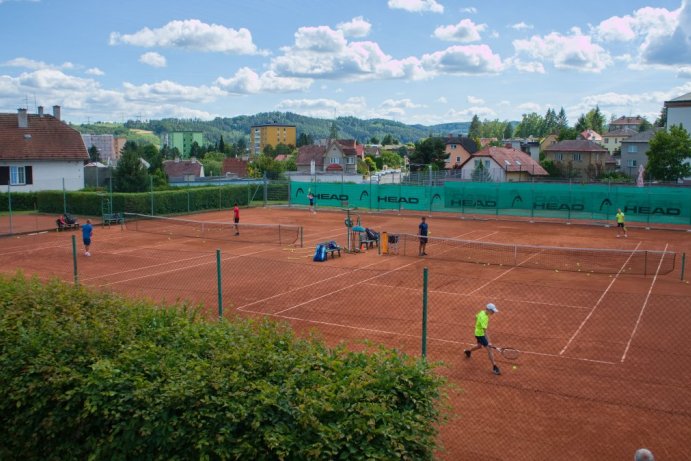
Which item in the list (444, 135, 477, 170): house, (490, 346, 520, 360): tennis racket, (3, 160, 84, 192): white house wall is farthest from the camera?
(444, 135, 477, 170): house

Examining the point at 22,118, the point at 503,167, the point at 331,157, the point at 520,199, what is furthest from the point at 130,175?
the point at 331,157

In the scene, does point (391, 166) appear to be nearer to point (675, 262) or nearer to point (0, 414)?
point (675, 262)

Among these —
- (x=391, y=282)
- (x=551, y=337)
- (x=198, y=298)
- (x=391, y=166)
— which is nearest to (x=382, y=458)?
(x=551, y=337)

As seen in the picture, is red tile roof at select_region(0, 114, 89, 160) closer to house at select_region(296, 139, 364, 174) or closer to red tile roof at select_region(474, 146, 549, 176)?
red tile roof at select_region(474, 146, 549, 176)

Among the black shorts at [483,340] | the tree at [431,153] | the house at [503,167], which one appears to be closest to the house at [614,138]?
the tree at [431,153]

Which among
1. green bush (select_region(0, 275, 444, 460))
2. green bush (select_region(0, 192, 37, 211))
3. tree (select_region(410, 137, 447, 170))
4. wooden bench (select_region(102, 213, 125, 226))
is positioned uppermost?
tree (select_region(410, 137, 447, 170))

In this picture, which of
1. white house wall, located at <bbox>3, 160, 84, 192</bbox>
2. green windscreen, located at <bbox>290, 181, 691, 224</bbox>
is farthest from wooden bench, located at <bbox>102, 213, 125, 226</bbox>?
green windscreen, located at <bbox>290, 181, 691, 224</bbox>

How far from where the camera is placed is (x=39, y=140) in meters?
49.6

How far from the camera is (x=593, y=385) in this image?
11727 millimetres

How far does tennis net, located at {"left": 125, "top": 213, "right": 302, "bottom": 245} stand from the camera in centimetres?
3206

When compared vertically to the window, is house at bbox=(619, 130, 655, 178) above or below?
above

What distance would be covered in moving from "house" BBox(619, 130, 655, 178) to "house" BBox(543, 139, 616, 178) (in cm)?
304

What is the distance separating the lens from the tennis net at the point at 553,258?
2439 cm

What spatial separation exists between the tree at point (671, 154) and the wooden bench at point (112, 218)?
4905cm
